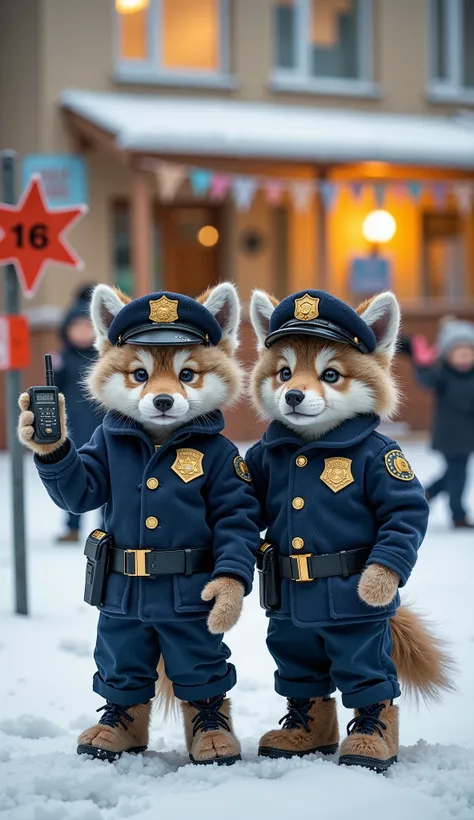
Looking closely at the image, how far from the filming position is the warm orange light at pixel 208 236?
1485 cm

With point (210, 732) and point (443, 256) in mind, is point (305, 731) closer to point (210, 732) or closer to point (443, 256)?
point (210, 732)

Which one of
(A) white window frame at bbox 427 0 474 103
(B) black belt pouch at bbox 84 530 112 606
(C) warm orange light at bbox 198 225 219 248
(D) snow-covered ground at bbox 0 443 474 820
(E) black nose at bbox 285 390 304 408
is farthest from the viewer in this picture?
(A) white window frame at bbox 427 0 474 103

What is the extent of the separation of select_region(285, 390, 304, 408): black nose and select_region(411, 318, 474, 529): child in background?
4.88 m

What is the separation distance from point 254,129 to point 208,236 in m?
2.43

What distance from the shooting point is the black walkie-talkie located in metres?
3.26

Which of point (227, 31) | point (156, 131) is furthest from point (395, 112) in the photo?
point (156, 131)

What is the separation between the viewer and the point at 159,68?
550 inches

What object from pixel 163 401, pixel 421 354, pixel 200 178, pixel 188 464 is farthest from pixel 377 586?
pixel 200 178

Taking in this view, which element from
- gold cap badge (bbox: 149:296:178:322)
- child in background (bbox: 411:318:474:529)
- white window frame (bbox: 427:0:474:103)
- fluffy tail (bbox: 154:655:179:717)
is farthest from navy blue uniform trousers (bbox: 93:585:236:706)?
white window frame (bbox: 427:0:474:103)

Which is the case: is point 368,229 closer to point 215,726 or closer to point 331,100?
point 331,100

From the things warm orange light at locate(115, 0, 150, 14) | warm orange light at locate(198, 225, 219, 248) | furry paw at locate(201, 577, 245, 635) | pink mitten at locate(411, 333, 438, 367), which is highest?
warm orange light at locate(115, 0, 150, 14)

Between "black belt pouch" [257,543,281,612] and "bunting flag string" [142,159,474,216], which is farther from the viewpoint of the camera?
"bunting flag string" [142,159,474,216]

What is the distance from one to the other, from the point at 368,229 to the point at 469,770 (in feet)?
41.4

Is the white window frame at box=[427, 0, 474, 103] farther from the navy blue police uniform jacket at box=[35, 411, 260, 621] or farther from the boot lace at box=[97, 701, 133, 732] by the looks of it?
the boot lace at box=[97, 701, 133, 732]
